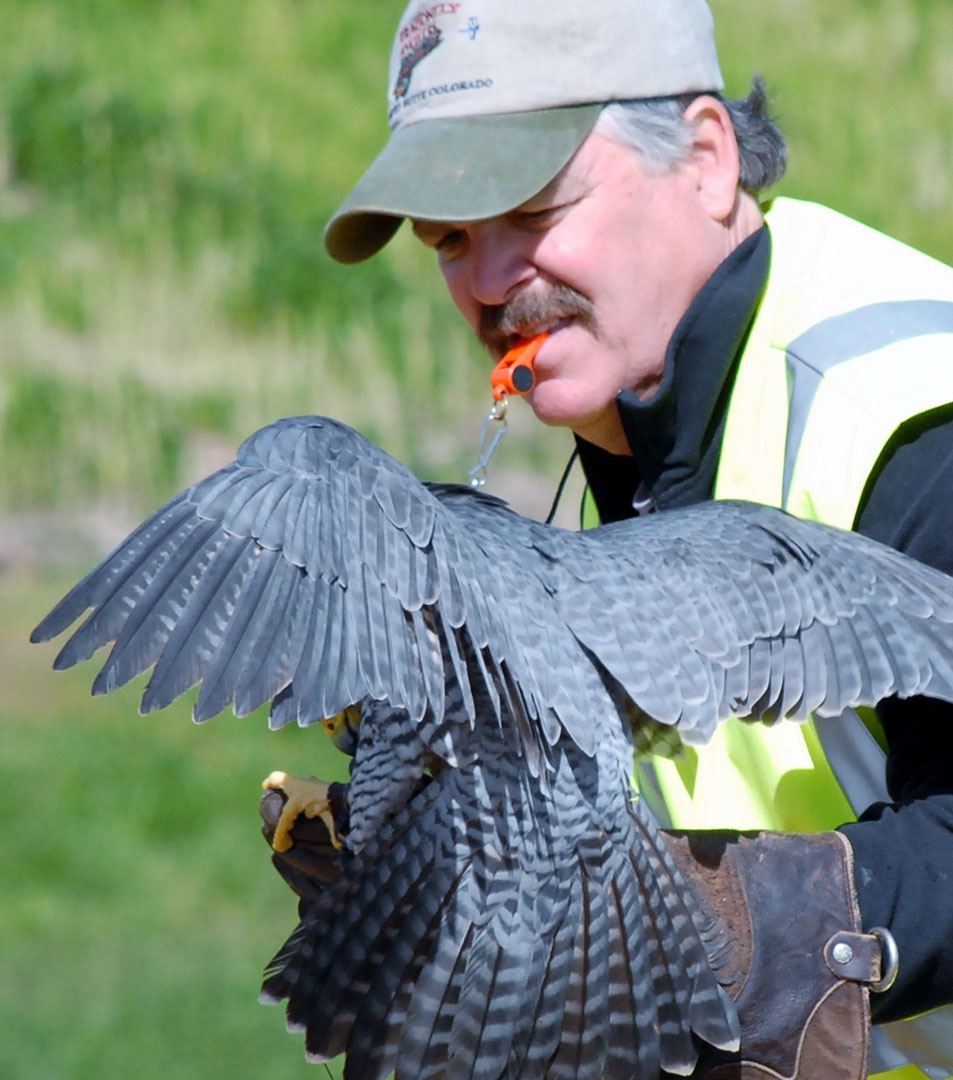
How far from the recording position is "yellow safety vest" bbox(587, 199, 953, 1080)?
240 cm

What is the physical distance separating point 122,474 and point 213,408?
638 millimetres

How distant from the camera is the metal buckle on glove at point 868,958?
7.41ft

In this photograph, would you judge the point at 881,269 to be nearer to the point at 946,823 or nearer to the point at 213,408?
the point at 946,823

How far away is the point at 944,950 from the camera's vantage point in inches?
89.6

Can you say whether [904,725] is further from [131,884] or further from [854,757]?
[131,884]

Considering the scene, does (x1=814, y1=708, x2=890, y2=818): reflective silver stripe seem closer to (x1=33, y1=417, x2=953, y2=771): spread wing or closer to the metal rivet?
(x1=33, y1=417, x2=953, y2=771): spread wing

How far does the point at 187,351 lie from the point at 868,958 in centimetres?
721

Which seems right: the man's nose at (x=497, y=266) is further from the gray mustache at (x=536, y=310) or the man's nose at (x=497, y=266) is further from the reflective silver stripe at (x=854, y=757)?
the reflective silver stripe at (x=854, y=757)

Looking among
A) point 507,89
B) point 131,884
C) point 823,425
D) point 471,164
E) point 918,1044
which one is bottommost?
point 131,884

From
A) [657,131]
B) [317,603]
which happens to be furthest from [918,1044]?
[657,131]

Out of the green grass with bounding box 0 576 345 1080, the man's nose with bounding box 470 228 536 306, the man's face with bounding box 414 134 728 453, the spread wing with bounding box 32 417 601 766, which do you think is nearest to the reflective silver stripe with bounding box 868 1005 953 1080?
the spread wing with bounding box 32 417 601 766

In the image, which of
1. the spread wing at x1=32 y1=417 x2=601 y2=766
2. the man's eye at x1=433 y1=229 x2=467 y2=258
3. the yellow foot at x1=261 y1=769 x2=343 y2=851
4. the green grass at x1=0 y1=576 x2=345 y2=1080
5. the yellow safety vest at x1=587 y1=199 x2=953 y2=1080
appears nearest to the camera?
the spread wing at x1=32 y1=417 x2=601 y2=766

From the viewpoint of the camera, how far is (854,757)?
2473 millimetres

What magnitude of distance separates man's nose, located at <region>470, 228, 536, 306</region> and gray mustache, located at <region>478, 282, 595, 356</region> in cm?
2
